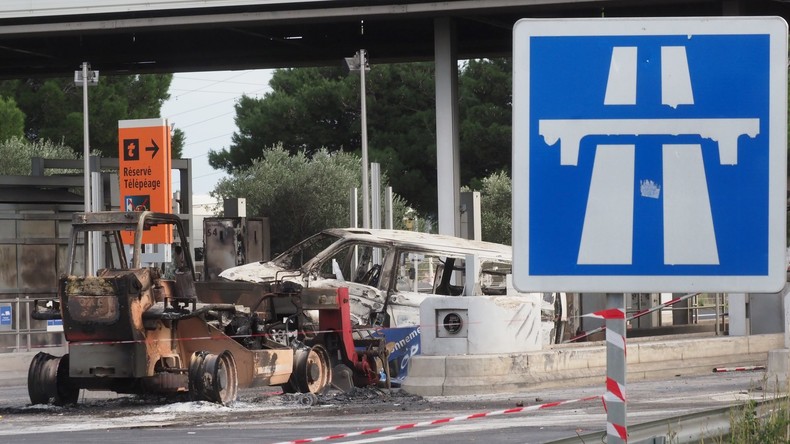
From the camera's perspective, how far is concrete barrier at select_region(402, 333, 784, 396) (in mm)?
17328

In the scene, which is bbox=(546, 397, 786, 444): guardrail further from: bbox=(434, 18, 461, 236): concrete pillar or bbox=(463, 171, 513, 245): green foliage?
bbox=(463, 171, 513, 245): green foliage

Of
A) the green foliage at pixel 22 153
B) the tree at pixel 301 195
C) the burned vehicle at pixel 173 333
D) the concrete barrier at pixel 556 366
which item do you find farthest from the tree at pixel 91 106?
the burned vehicle at pixel 173 333

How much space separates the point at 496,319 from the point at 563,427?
488cm

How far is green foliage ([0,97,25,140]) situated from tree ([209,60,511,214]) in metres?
9.57

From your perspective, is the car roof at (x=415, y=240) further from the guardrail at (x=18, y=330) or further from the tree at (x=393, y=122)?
the tree at (x=393, y=122)

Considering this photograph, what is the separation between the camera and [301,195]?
56250 millimetres

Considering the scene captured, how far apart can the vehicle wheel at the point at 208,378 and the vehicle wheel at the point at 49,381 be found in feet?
6.21

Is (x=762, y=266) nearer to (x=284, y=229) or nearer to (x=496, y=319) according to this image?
(x=496, y=319)

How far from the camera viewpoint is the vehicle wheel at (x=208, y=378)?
51.6 ft

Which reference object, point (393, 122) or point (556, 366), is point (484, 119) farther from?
point (556, 366)

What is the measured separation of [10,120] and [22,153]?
10.1 ft

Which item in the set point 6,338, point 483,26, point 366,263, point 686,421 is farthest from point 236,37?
point 686,421

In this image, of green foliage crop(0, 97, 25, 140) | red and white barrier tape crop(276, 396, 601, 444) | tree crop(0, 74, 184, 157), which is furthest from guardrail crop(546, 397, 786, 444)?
green foliage crop(0, 97, 25, 140)

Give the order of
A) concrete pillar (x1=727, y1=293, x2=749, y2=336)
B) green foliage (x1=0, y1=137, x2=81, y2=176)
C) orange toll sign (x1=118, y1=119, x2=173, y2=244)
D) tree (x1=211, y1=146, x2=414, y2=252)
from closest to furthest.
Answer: concrete pillar (x1=727, y1=293, x2=749, y2=336) → orange toll sign (x1=118, y1=119, x2=173, y2=244) → tree (x1=211, y1=146, x2=414, y2=252) → green foliage (x1=0, y1=137, x2=81, y2=176)
